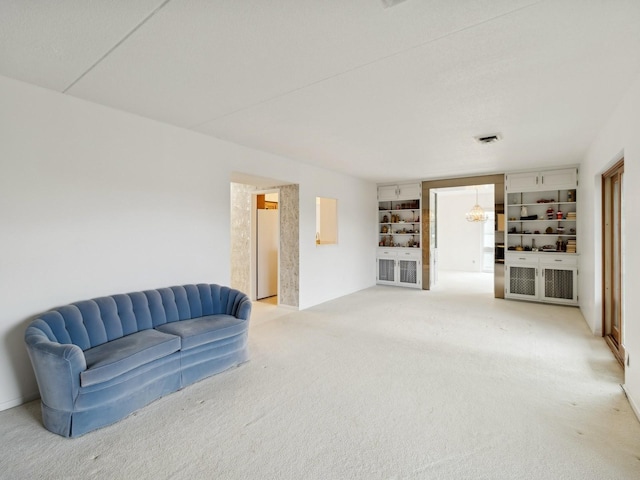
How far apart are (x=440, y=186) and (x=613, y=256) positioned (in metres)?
3.80

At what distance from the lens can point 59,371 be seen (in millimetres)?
2193

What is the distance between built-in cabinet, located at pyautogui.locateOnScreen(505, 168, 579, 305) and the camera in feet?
19.7

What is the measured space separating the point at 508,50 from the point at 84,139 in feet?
11.5

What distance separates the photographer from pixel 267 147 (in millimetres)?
4668

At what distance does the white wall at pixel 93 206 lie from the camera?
8.63 feet

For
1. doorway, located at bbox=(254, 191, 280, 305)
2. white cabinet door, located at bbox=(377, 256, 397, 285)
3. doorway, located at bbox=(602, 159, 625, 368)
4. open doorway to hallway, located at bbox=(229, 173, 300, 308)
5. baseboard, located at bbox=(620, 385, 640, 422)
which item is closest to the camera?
baseboard, located at bbox=(620, 385, 640, 422)

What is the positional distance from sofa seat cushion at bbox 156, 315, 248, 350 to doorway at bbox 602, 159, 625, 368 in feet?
12.8

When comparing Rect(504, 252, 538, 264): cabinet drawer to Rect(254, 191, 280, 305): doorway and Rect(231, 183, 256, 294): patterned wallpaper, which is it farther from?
Rect(231, 183, 256, 294): patterned wallpaper

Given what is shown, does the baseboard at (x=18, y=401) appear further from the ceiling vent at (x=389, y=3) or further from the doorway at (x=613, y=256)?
the doorway at (x=613, y=256)

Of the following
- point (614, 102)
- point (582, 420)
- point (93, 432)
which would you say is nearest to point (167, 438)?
point (93, 432)

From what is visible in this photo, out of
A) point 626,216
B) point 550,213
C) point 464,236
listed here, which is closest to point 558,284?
point 550,213

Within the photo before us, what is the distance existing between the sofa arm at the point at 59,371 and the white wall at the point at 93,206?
2.14ft

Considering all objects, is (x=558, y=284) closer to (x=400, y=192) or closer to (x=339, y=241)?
(x=400, y=192)

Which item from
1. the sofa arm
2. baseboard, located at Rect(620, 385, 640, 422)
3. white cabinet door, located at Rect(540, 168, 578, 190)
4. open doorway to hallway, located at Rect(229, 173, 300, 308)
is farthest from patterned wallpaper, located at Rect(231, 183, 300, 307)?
white cabinet door, located at Rect(540, 168, 578, 190)
